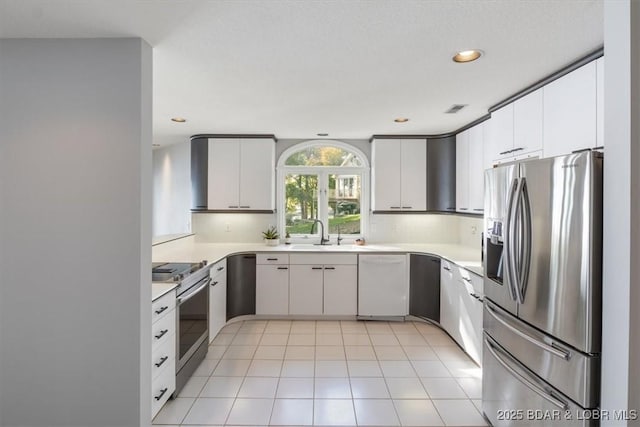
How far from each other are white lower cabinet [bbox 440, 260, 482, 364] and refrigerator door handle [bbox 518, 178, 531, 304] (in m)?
0.96

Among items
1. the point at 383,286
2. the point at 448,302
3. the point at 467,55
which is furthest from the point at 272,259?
the point at 467,55

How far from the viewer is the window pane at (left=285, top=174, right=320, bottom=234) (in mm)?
4566

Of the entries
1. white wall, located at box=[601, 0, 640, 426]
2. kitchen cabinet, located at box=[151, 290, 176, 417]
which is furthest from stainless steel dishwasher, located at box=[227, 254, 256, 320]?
white wall, located at box=[601, 0, 640, 426]

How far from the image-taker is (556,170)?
1511mm

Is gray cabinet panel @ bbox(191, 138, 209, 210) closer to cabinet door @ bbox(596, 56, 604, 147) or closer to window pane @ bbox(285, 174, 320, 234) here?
window pane @ bbox(285, 174, 320, 234)

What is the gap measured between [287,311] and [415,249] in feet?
5.78

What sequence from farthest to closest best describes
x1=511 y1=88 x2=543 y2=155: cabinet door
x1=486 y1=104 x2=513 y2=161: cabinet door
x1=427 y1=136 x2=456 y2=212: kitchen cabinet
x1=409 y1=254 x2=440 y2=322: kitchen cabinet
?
x1=427 y1=136 x2=456 y2=212: kitchen cabinet, x1=409 y1=254 x2=440 y2=322: kitchen cabinet, x1=486 y1=104 x2=513 y2=161: cabinet door, x1=511 y1=88 x2=543 y2=155: cabinet door

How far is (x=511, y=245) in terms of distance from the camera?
1776mm

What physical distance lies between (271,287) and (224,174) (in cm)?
161

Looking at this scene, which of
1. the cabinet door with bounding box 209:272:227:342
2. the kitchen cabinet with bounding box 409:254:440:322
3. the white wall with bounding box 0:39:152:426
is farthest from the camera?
the kitchen cabinet with bounding box 409:254:440:322

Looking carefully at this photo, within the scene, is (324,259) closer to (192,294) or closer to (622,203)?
(192,294)

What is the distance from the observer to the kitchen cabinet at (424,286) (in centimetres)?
369

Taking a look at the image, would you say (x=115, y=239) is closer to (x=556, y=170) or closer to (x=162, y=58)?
(x=162, y=58)

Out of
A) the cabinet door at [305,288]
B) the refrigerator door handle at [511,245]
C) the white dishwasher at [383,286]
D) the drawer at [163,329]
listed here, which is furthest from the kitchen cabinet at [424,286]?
the drawer at [163,329]
